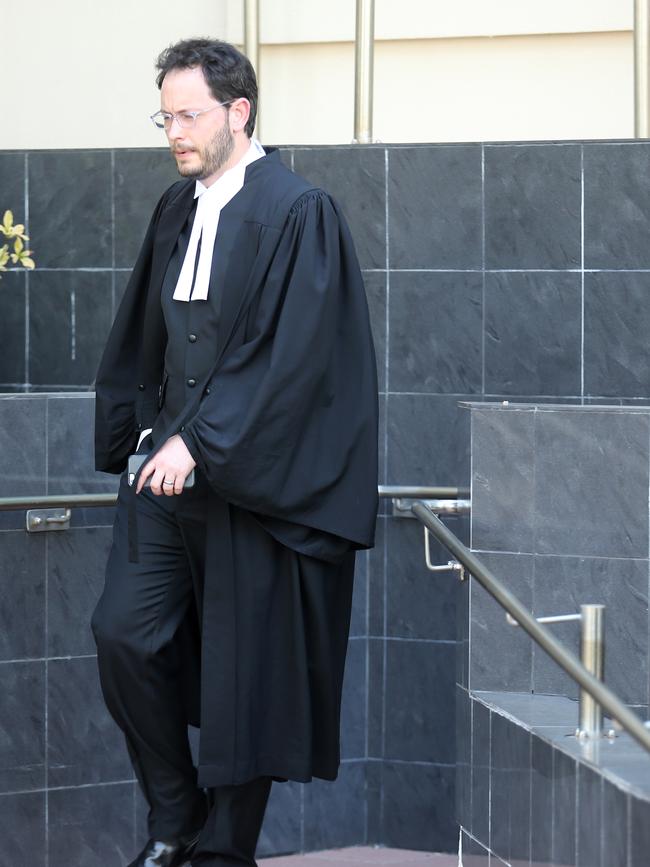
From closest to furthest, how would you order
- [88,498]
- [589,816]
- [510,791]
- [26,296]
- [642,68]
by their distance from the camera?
[589,816], [510,791], [88,498], [642,68], [26,296]

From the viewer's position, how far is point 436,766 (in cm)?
525

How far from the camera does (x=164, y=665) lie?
3.72 m

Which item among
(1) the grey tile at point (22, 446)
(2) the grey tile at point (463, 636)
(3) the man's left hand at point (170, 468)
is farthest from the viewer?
(1) the grey tile at point (22, 446)

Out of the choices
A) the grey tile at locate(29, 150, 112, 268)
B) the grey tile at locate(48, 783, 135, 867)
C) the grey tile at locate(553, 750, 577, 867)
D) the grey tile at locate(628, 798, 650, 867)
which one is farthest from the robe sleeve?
the grey tile at locate(29, 150, 112, 268)

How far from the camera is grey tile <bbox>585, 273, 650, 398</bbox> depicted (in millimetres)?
5086

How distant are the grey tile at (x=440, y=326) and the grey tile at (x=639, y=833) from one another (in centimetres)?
228

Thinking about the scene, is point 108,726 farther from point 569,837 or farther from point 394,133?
point 394,133

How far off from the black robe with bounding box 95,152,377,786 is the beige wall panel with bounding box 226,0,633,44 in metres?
2.11

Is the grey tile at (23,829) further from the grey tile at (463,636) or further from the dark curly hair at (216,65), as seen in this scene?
the dark curly hair at (216,65)

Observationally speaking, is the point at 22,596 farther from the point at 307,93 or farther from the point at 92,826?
the point at 307,93

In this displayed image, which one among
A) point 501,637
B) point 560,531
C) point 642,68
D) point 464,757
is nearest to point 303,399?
point 560,531

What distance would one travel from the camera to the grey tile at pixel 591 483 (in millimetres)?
3836

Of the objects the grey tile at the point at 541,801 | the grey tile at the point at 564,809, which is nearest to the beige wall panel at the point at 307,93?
the grey tile at the point at 541,801

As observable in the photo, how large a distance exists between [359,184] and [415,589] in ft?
4.21
